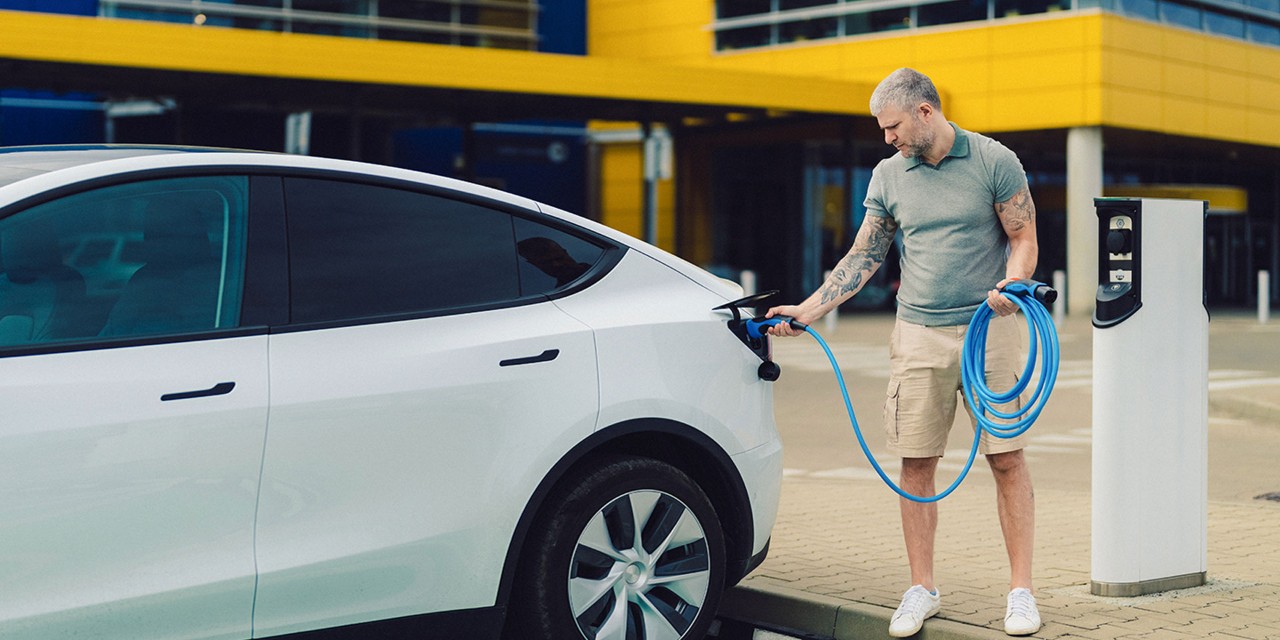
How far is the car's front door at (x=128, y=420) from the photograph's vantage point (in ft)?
12.0

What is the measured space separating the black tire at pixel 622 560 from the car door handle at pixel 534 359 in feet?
1.14

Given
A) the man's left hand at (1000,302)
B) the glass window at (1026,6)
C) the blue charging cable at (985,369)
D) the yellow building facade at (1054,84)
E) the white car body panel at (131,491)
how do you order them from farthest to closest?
the yellow building facade at (1054,84) → the glass window at (1026,6) → the blue charging cable at (985,369) → the man's left hand at (1000,302) → the white car body panel at (131,491)

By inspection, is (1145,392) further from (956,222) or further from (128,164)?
(128,164)

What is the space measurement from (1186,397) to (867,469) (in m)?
4.55

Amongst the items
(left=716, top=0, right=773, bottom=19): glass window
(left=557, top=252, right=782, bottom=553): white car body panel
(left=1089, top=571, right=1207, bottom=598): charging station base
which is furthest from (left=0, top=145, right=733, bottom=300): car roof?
(left=716, top=0, right=773, bottom=19): glass window

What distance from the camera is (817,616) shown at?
550 cm

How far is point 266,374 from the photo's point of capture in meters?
4.00

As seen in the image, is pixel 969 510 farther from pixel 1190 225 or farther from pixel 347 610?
pixel 347 610

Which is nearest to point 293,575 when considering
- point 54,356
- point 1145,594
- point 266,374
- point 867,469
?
point 266,374

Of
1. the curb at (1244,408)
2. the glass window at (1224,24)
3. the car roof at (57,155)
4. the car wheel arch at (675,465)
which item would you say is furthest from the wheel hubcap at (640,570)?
the glass window at (1224,24)

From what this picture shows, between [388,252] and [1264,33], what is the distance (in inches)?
1369

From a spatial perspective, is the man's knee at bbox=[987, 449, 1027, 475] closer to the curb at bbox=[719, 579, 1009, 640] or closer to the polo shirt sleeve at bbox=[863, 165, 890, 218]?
the curb at bbox=[719, 579, 1009, 640]

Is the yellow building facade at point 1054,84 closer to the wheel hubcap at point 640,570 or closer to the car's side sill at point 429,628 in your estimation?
the wheel hubcap at point 640,570

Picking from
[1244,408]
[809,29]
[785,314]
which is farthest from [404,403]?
[809,29]
